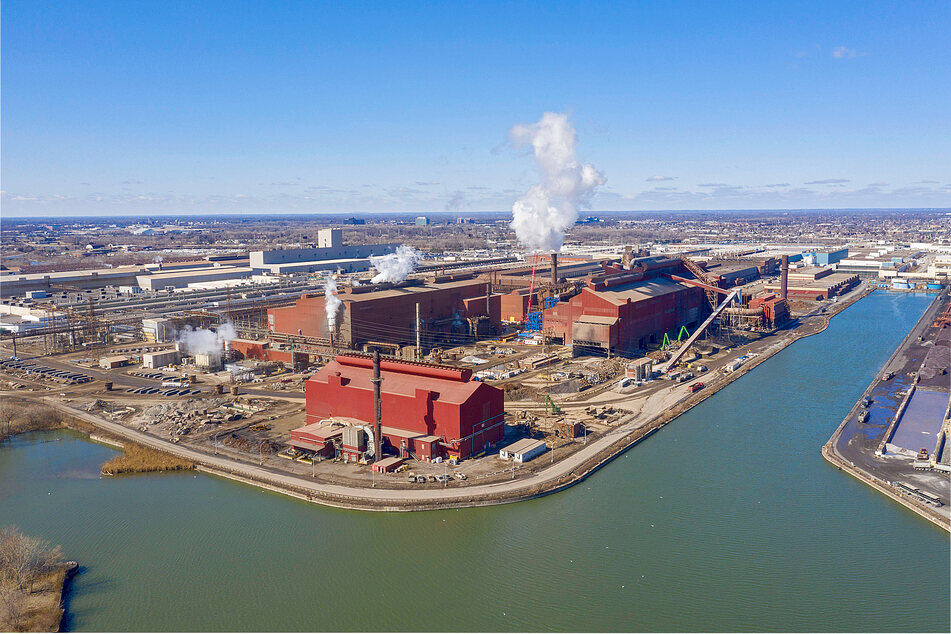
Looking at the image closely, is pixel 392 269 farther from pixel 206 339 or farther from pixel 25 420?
pixel 25 420

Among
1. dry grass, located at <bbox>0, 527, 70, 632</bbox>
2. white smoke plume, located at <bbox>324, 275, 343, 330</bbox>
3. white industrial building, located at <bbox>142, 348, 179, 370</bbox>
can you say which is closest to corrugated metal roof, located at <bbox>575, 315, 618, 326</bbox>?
white smoke plume, located at <bbox>324, 275, 343, 330</bbox>

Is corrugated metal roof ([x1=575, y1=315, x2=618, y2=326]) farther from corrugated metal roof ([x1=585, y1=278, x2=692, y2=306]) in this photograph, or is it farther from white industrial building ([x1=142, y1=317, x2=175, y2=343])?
white industrial building ([x1=142, y1=317, x2=175, y2=343])

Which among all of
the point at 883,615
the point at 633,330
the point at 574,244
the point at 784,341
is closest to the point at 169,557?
the point at 883,615

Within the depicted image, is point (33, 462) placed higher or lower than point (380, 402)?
lower

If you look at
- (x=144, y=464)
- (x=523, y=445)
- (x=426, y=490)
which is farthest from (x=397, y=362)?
(x=144, y=464)

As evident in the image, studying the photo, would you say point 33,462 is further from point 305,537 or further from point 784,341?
point 784,341

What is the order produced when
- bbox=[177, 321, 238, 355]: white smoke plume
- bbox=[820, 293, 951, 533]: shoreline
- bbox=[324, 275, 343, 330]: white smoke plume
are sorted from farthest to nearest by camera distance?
bbox=[324, 275, 343, 330]: white smoke plume, bbox=[177, 321, 238, 355]: white smoke plume, bbox=[820, 293, 951, 533]: shoreline
